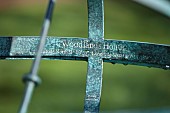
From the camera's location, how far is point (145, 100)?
4.93m

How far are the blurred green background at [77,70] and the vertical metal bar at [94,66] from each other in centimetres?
272

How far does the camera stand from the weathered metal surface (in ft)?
4.10

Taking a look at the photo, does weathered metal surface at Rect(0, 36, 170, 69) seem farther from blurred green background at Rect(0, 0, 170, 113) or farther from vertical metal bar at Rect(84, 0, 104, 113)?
blurred green background at Rect(0, 0, 170, 113)

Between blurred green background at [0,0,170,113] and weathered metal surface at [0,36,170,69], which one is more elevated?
blurred green background at [0,0,170,113]

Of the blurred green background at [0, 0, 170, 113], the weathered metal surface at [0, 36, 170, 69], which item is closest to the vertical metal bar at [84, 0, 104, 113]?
the weathered metal surface at [0, 36, 170, 69]

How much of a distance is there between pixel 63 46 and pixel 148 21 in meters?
6.06

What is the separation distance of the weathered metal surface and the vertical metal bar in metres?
0.02

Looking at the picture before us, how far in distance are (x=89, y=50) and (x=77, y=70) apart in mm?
4728

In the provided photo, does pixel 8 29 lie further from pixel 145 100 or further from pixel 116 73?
pixel 145 100

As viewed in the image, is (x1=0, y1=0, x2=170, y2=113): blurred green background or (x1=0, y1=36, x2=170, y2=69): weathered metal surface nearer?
(x1=0, y1=36, x2=170, y2=69): weathered metal surface

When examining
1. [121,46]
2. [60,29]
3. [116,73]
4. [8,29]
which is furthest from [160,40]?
[121,46]

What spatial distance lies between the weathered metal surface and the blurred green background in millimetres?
2706

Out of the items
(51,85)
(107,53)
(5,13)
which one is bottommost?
(107,53)

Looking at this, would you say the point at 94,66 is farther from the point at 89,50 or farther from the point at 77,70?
the point at 77,70
